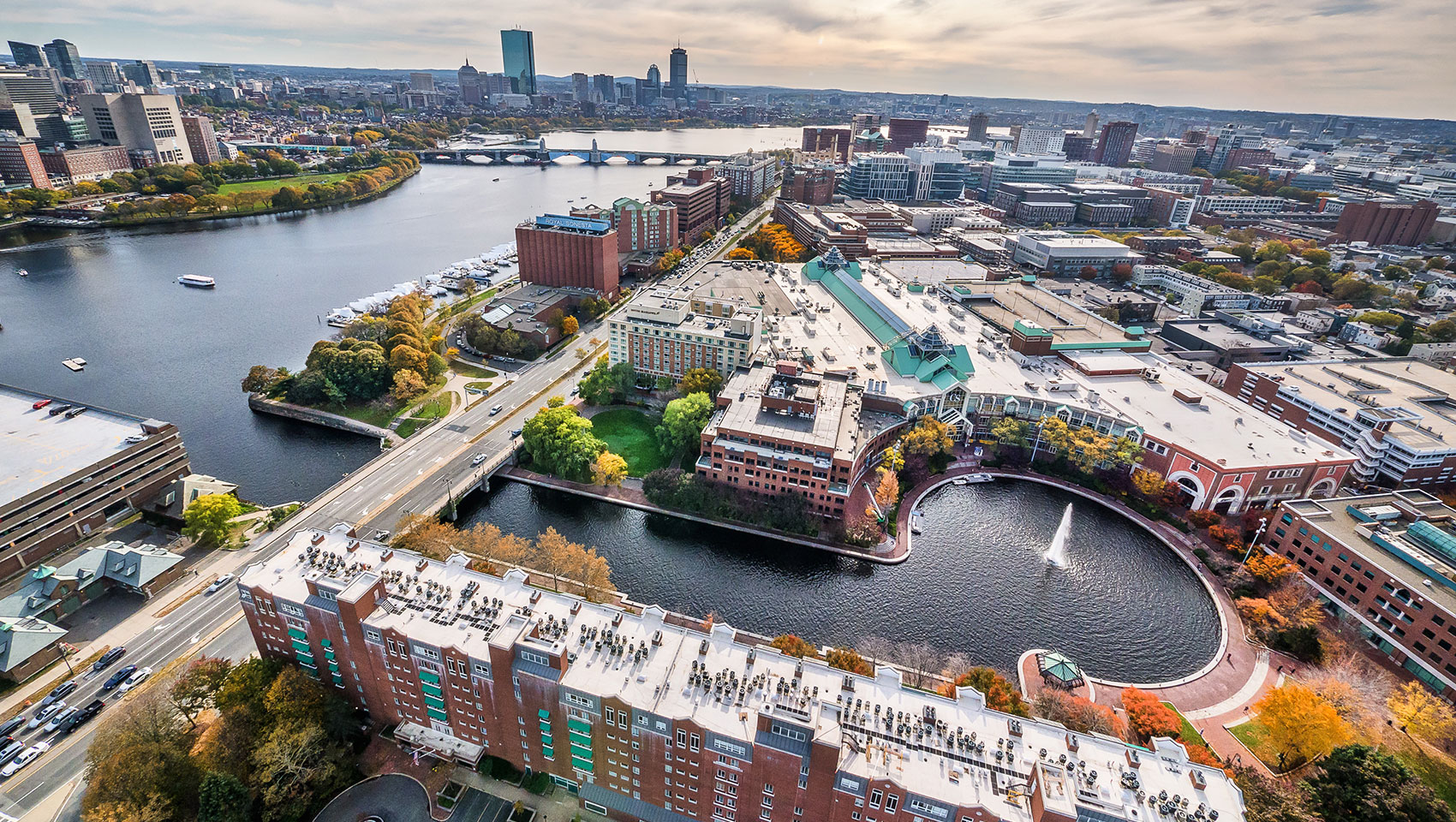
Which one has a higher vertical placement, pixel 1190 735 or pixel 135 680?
pixel 1190 735

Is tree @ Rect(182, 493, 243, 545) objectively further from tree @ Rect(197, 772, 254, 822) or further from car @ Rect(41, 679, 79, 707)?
tree @ Rect(197, 772, 254, 822)

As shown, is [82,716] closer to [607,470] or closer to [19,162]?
[607,470]

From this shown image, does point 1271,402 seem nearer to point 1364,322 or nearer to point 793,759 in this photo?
point 1364,322

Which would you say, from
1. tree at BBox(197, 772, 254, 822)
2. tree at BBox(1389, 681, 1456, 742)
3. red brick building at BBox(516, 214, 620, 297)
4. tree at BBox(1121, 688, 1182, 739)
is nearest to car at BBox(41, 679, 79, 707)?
tree at BBox(197, 772, 254, 822)

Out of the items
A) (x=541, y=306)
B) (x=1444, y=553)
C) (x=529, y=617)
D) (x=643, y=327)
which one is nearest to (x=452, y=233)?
(x=541, y=306)

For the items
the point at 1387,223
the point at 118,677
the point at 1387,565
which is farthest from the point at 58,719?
the point at 1387,223

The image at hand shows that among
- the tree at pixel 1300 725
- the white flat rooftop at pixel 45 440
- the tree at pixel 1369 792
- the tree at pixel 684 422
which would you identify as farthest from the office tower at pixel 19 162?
the tree at pixel 1369 792
